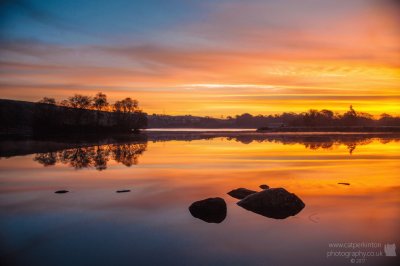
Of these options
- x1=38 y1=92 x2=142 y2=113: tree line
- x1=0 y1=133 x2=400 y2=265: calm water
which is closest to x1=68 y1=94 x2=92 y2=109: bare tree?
x1=38 y1=92 x2=142 y2=113: tree line

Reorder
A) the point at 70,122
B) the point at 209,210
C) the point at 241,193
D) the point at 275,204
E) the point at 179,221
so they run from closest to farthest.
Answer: the point at 179,221 < the point at 209,210 < the point at 275,204 < the point at 241,193 < the point at 70,122

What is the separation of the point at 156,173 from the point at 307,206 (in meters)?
13.4

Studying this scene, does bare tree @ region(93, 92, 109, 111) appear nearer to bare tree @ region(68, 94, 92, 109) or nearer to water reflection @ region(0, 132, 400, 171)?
bare tree @ region(68, 94, 92, 109)

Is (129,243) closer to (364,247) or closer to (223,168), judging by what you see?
(364,247)

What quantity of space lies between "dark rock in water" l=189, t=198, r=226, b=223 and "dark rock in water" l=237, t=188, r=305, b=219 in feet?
4.91

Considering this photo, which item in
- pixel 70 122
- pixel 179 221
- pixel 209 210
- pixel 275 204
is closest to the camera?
pixel 179 221

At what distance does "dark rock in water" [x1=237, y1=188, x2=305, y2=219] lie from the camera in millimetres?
15477

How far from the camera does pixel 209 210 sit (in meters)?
15.4

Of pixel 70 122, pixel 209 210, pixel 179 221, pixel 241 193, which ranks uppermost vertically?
pixel 70 122

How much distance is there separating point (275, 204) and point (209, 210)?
2.93 meters

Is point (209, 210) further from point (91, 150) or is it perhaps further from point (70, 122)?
Answer: point (70, 122)

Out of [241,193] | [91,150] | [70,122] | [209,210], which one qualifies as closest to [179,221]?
[209,210]

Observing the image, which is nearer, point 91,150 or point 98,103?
point 91,150

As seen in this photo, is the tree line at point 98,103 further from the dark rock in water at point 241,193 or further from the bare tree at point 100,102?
the dark rock in water at point 241,193
